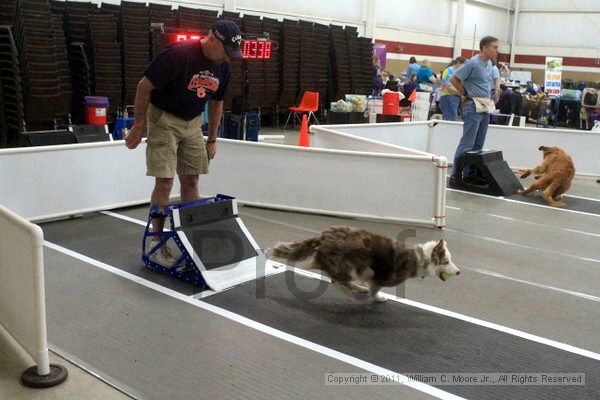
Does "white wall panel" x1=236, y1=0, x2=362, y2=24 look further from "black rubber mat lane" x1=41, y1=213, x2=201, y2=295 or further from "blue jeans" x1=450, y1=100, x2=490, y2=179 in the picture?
"black rubber mat lane" x1=41, y1=213, x2=201, y2=295

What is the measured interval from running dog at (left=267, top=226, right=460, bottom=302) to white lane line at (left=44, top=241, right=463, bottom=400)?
1.55ft

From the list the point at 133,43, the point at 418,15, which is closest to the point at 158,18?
the point at 133,43

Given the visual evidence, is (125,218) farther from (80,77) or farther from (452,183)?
(80,77)

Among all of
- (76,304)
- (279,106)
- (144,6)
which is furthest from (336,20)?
(76,304)

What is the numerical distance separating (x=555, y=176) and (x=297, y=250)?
4.48m

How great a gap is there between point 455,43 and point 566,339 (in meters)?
22.0

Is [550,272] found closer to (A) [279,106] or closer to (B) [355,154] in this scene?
(B) [355,154]

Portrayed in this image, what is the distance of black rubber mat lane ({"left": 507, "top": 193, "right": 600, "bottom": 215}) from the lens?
6.98 metres

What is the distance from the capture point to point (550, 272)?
4.70 meters

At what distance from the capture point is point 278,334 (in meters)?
3.37

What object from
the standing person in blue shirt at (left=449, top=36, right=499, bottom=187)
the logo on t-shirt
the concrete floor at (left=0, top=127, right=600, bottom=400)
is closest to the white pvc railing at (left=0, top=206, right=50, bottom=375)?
the concrete floor at (left=0, top=127, right=600, bottom=400)

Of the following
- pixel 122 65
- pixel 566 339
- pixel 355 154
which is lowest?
pixel 566 339

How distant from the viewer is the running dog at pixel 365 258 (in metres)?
3.57

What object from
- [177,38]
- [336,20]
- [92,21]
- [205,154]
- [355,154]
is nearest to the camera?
[205,154]
